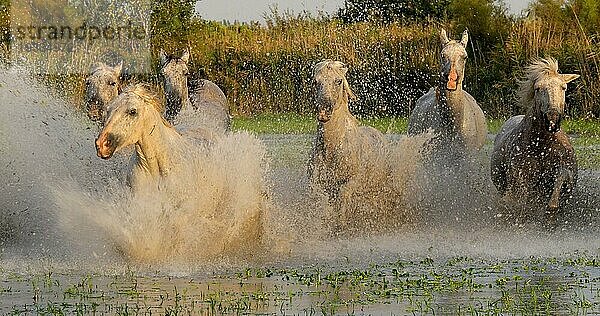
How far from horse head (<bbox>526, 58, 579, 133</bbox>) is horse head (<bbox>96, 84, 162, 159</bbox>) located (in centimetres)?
423

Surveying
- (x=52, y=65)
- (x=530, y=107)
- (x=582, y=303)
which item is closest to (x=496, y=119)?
(x=52, y=65)

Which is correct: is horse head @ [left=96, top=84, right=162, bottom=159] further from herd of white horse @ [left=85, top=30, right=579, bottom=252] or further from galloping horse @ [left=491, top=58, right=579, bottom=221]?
galloping horse @ [left=491, top=58, right=579, bottom=221]

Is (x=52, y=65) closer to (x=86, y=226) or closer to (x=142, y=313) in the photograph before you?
(x=86, y=226)

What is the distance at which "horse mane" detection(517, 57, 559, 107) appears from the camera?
13.5 meters

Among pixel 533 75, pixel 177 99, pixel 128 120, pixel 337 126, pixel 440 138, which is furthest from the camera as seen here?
pixel 177 99

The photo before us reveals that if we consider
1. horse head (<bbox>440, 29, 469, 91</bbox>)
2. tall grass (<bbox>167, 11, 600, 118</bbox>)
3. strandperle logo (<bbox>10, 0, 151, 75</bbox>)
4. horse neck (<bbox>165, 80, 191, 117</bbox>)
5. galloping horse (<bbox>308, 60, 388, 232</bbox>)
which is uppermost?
strandperle logo (<bbox>10, 0, 151, 75</bbox>)

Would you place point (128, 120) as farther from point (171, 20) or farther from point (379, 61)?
point (171, 20)

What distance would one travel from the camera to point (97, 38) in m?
35.7

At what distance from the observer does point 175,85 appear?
15.5 metres

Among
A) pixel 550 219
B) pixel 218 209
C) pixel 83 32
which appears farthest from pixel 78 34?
pixel 218 209

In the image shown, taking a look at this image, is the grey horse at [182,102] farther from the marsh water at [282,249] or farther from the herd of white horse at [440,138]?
the marsh water at [282,249]

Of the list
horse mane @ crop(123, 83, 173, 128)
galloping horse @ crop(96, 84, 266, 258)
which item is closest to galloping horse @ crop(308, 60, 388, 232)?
galloping horse @ crop(96, 84, 266, 258)

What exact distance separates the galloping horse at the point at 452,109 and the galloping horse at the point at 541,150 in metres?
1.09

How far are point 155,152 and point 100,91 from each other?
3.47 metres
